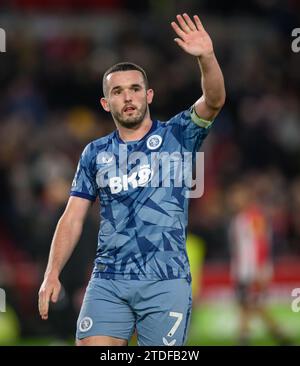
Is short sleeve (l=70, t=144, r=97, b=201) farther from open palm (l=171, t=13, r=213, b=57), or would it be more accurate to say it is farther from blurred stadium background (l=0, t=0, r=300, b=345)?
blurred stadium background (l=0, t=0, r=300, b=345)

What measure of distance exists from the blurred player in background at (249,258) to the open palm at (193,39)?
7.58 meters

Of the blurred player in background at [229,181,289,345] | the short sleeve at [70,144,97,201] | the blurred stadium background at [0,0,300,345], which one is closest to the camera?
the short sleeve at [70,144,97,201]

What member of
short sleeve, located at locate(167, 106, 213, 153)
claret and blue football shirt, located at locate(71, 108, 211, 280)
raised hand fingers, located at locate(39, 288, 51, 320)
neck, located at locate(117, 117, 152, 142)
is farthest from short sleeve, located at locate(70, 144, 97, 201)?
raised hand fingers, located at locate(39, 288, 51, 320)

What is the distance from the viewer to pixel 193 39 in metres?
6.51

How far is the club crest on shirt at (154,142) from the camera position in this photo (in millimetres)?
6734

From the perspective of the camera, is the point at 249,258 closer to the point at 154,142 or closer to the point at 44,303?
the point at 154,142

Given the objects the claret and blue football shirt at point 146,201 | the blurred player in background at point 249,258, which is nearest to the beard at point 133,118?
the claret and blue football shirt at point 146,201

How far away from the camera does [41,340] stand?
42.9ft

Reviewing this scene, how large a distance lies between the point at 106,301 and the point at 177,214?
0.73m

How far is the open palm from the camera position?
644 cm

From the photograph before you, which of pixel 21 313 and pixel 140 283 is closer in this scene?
pixel 140 283

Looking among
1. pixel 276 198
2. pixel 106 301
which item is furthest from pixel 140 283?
pixel 276 198

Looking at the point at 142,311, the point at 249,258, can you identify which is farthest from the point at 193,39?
the point at 249,258
